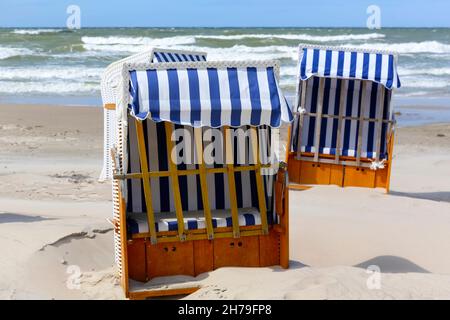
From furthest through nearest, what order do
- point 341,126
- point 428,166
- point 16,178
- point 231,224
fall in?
point 428,166, point 16,178, point 341,126, point 231,224

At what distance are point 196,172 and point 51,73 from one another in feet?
91.5

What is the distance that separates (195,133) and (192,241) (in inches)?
37.0

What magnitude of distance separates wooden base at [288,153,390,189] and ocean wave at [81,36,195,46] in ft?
141

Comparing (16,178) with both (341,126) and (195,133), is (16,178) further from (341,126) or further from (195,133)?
(195,133)

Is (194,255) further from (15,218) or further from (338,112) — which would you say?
(338,112)

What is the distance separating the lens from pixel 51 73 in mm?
33312

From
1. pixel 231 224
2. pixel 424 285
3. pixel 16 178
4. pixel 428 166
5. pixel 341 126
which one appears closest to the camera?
pixel 424 285

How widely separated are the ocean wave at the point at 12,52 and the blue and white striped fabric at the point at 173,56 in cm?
3379

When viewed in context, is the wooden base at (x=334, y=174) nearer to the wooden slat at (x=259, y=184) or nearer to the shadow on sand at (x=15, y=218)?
the shadow on sand at (x=15, y=218)

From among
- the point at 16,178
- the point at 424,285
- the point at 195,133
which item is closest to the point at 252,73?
the point at 195,133

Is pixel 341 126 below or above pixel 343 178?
above

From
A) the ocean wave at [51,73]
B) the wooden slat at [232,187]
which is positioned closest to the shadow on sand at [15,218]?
the wooden slat at [232,187]

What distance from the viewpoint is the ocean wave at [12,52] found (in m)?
41.0

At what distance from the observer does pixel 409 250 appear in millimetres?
8250
